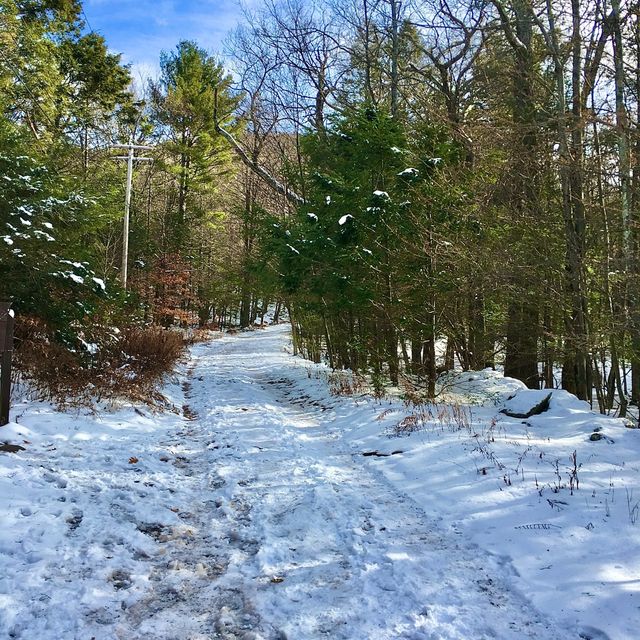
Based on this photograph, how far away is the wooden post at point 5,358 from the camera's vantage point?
552cm

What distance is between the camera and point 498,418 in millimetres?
7418

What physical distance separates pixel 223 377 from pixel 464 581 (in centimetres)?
1113

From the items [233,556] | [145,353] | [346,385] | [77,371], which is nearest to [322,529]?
[233,556]

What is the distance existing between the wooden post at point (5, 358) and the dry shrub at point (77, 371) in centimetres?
146

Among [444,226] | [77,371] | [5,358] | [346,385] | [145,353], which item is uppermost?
[444,226]

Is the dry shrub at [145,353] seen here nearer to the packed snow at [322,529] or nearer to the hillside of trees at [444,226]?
the hillside of trees at [444,226]

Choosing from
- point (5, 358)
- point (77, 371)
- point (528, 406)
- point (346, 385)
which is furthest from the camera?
point (346, 385)

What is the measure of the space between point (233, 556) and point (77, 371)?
18.1ft

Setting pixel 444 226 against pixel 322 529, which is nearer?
pixel 322 529

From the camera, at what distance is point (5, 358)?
18.3 ft

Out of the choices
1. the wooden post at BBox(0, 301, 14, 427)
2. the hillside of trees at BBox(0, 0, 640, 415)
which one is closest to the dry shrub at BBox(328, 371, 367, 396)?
the hillside of trees at BBox(0, 0, 640, 415)

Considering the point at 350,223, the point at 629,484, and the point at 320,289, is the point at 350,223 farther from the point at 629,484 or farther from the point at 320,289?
the point at 629,484

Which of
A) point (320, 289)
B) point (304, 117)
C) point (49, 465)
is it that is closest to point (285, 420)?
point (320, 289)

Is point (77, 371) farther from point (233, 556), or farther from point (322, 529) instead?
point (322, 529)
